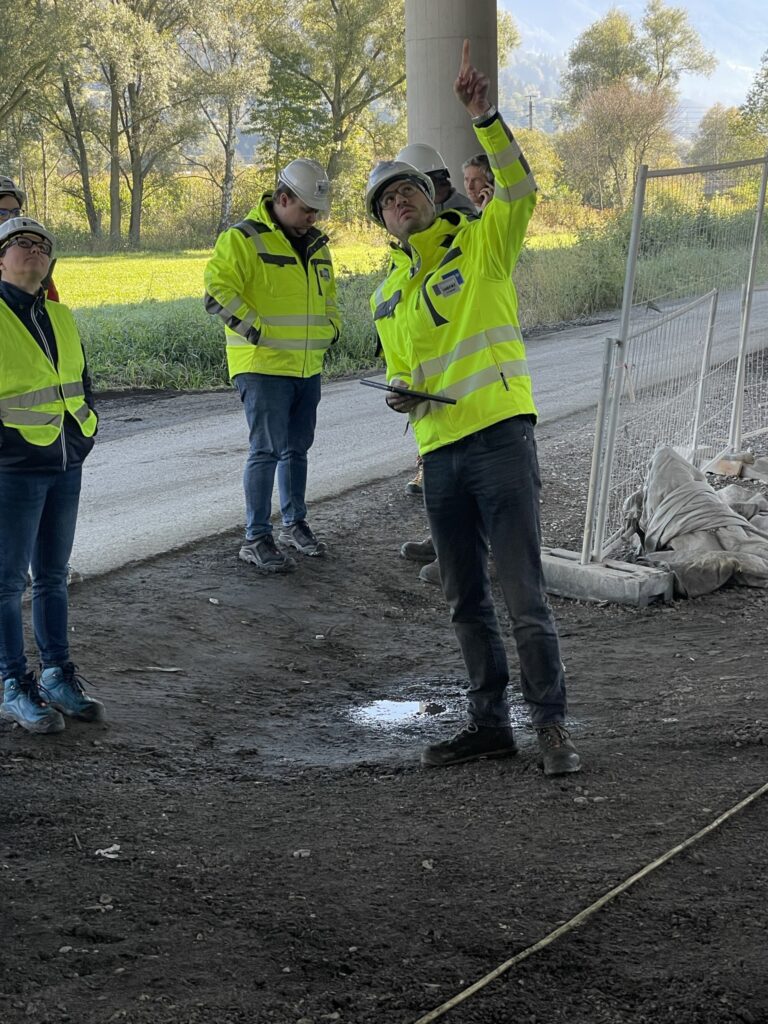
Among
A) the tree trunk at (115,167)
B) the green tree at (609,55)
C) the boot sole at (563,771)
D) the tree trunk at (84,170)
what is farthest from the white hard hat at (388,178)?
the green tree at (609,55)

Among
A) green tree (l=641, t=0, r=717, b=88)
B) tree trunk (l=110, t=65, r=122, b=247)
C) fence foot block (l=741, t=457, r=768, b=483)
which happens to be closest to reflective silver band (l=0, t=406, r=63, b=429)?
fence foot block (l=741, t=457, r=768, b=483)

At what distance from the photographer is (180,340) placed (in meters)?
17.8

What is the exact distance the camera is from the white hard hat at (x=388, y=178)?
14.7 feet

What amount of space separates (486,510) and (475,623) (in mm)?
526

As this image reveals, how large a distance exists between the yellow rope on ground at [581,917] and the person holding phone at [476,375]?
67 cm

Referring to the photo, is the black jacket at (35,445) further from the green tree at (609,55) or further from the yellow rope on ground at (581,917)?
the green tree at (609,55)

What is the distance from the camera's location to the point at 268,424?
7652mm

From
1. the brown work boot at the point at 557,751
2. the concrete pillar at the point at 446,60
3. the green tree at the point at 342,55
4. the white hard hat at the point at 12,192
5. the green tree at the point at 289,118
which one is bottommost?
the brown work boot at the point at 557,751

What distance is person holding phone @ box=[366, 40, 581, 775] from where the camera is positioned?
449 centimetres

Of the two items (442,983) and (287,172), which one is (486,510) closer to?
(442,983)

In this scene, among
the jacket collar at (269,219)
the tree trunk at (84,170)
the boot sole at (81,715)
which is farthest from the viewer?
the tree trunk at (84,170)

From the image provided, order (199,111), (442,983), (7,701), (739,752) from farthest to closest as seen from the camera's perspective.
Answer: (199,111)
(7,701)
(739,752)
(442,983)

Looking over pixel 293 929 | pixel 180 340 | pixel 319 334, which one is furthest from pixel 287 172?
pixel 180 340

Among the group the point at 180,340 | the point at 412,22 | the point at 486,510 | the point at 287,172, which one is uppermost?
the point at 412,22
